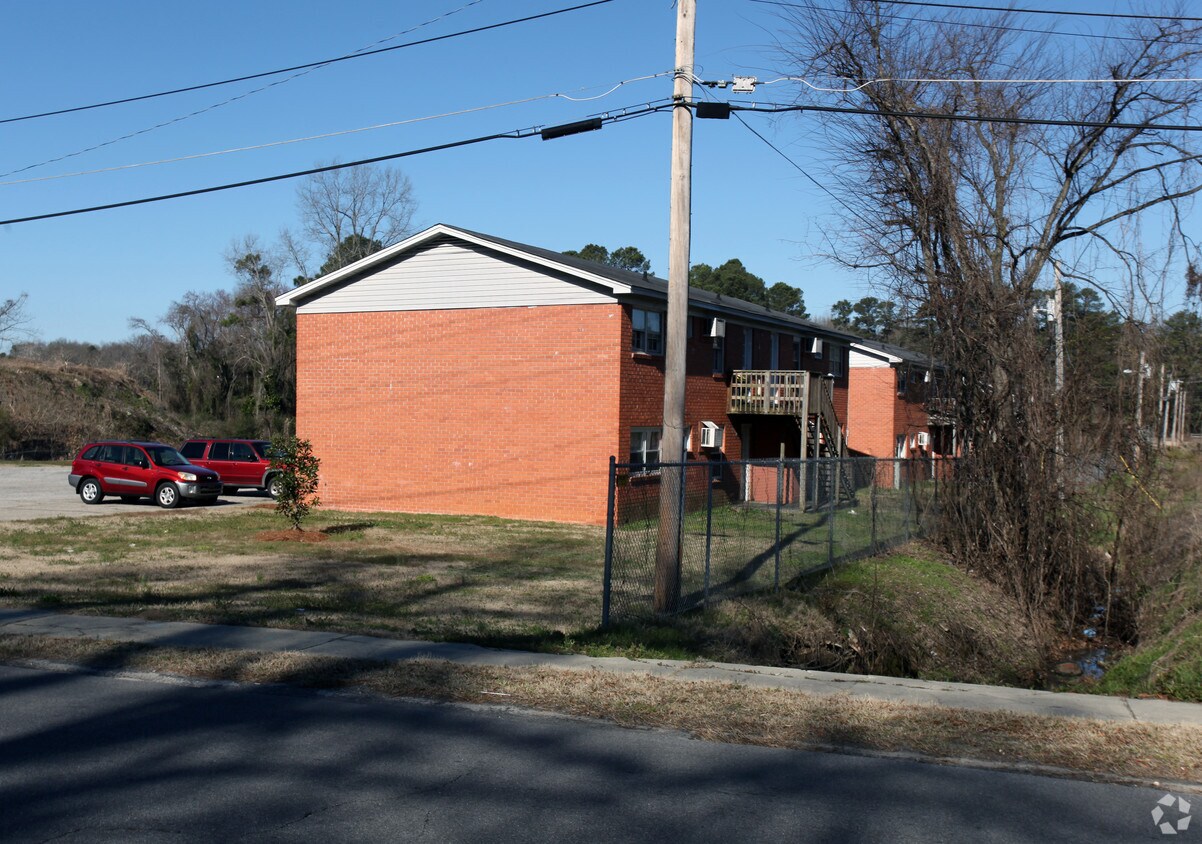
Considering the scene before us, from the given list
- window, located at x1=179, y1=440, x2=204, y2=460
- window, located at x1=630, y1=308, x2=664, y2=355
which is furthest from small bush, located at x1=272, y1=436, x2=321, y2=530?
window, located at x1=179, y1=440, x2=204, y2=460

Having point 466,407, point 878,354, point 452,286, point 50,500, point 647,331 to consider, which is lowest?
point 50,500

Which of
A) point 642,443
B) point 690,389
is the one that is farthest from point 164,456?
point 690,389

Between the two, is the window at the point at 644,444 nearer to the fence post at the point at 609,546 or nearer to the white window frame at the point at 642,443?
the white window frame at the point at 642,443

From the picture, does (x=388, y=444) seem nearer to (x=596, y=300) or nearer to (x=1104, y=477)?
(x=596, y=300)

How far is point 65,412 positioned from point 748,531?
46664 mm

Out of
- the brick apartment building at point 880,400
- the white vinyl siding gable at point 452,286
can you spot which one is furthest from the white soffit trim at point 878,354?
the white vinyl siding gable at point 452,286

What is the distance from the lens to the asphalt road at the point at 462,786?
576 cm

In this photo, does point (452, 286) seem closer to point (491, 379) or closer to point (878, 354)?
point (491, 379)

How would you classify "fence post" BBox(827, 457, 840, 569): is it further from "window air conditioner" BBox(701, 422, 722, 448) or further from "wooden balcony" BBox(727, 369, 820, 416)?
"wooden balcony" BBox(727, 369, 820, 416)

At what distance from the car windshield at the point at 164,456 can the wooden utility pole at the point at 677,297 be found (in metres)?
19.4

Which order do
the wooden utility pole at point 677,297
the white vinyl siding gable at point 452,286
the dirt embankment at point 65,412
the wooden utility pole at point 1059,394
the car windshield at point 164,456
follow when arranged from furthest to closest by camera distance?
the dirt embankment at point 65,412 < the car windshield at point 164,456 < the white vinyl siding gable at point 452,286 < the wooden utility pole at point 1059,394 < the wooden utility pole at point 677,297

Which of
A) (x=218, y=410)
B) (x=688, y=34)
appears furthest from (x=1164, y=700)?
(x=218, y=410)

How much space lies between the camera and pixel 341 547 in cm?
1967

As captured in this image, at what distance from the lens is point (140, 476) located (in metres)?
27.9
